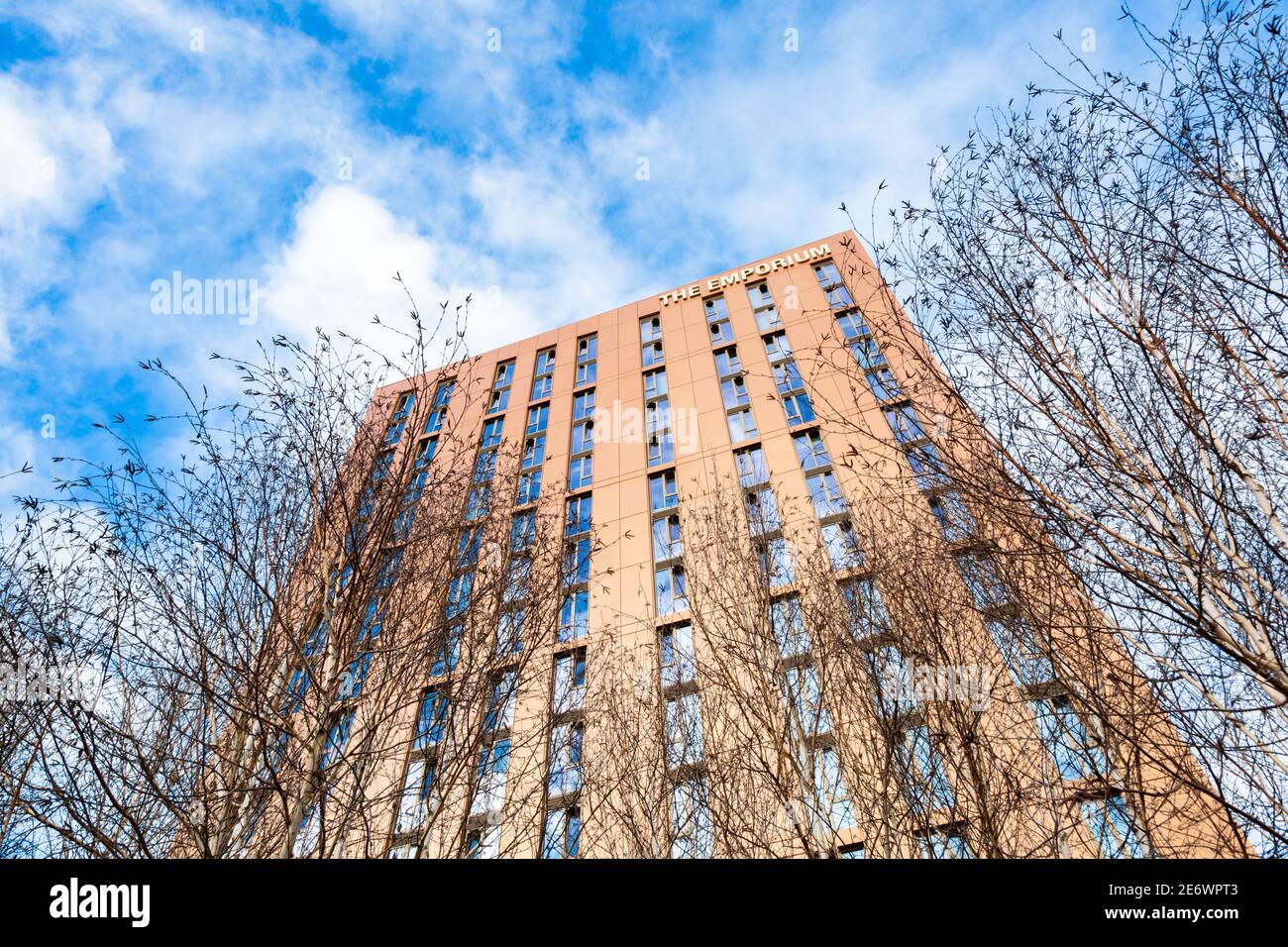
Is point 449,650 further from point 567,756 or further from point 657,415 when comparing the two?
point 657,415

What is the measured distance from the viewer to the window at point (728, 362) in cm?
2469

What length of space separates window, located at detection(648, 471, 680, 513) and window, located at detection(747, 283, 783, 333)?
28.0 feet

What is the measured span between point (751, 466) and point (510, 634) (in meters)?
Answer: 14.4

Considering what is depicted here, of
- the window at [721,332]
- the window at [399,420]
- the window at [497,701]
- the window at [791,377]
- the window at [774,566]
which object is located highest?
the window at [721,332]

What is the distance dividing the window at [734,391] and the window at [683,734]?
13.8 metres

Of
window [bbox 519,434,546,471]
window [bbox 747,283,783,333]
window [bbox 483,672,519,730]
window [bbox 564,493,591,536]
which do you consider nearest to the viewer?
window [bbox 483,672,519,730]

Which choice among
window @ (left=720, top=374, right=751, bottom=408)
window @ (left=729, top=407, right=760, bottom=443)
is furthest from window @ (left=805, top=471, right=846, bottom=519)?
window @ (left=720, top=374, right=751, bottom=408)

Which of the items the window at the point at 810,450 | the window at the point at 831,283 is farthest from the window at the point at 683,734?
the window at the point at 831,283

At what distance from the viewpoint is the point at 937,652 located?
7766 millimetres

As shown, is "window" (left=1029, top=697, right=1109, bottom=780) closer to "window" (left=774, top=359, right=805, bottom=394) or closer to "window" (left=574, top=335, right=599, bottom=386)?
"window" (left=774, top=359, right=805, bottom=394)

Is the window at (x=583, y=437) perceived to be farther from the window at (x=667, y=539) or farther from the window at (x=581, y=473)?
the window at (x=667, y=539)

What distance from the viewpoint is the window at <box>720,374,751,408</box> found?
23.2 meters

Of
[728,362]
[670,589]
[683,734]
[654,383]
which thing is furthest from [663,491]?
[683,734]
